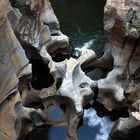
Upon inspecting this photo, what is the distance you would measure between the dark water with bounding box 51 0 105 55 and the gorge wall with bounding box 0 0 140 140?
101 inches

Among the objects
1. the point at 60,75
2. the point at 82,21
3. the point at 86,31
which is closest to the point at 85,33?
the point at 86,31

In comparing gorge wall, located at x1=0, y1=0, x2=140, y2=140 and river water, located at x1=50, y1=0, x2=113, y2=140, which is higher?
gorge wall, located at x1=0, y1=0, x2=140, y2=140

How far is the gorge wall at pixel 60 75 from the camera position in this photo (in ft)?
56.7

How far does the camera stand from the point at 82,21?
28.3m

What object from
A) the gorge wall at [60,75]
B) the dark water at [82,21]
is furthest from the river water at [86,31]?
the gorge wall at [60,75]

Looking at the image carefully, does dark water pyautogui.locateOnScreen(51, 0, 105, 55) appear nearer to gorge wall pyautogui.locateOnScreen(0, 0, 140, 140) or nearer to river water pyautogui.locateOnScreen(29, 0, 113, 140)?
river water pyautogui.locateOnScreen(29, 0, 113, 140)

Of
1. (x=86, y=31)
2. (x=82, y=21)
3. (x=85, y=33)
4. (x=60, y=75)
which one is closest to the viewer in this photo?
(x=60, y=75)

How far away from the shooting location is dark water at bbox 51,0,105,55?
2594cm

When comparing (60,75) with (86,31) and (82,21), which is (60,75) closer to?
(86,31)

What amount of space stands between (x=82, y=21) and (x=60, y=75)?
26.4ft

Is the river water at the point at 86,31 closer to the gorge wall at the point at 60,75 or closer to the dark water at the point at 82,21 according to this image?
the dark water at the point at 82,21

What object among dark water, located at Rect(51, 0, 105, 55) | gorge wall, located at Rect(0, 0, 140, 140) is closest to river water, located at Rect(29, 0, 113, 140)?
dark water, located at Rect(51, 0, 105, 55)

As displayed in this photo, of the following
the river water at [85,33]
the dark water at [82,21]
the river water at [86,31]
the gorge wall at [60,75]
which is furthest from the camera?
the dark water at [82,21]

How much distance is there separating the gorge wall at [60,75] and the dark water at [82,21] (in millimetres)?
2566
